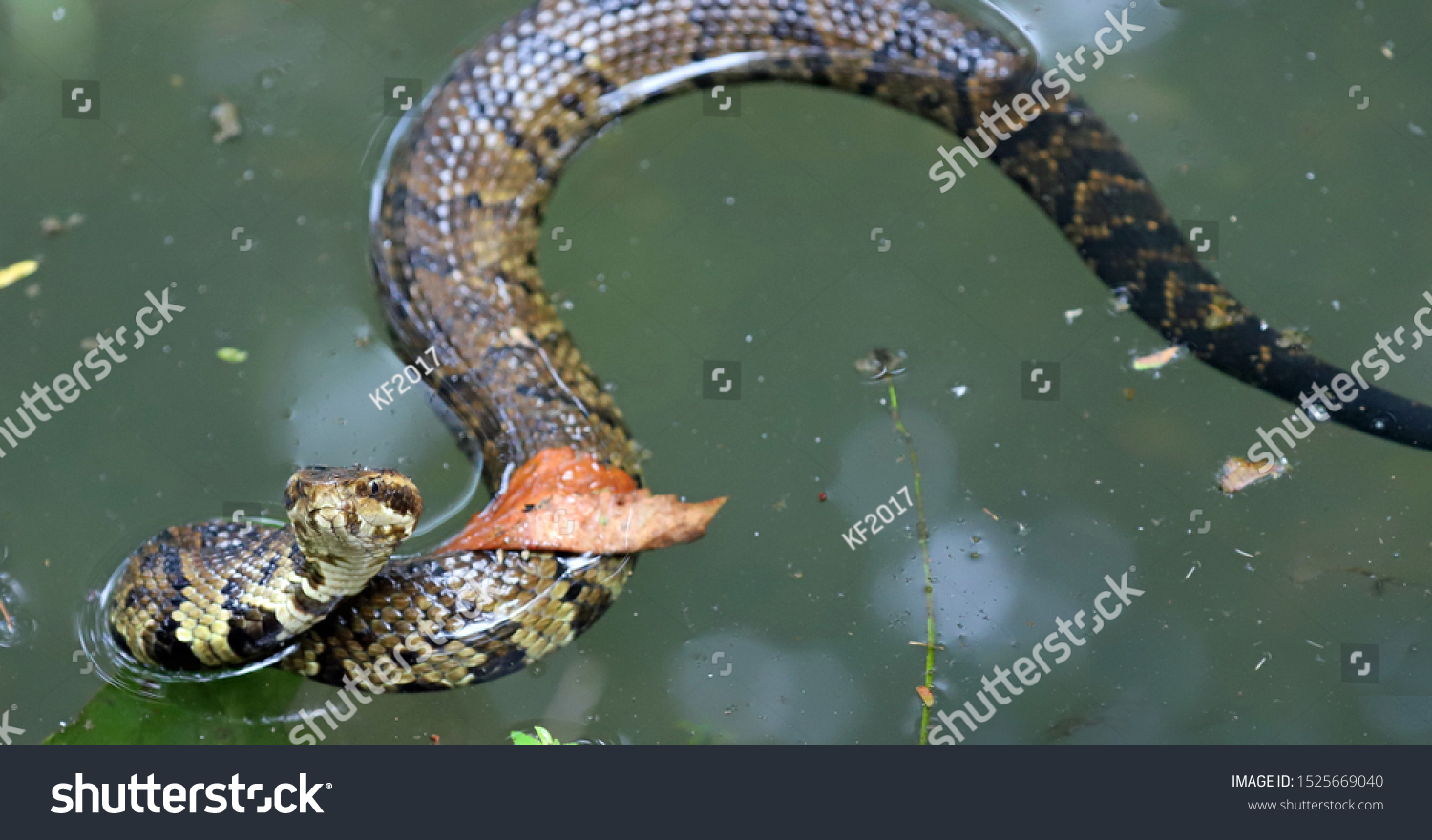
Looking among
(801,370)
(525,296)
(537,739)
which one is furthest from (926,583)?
(525,296)

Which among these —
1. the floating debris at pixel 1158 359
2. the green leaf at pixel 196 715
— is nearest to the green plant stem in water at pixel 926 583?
the floating debris at pixel 1158 359

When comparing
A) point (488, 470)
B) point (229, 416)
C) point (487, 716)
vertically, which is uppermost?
point (229, 416)

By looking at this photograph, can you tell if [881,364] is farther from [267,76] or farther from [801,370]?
[267,76]

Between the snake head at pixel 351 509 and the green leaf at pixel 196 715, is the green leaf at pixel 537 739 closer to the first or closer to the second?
the green leaf at pixel 196 715

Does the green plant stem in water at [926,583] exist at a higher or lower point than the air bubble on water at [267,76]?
lower
